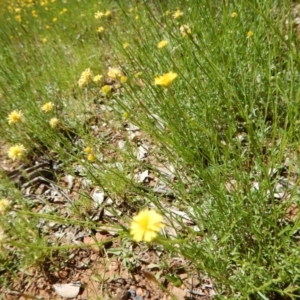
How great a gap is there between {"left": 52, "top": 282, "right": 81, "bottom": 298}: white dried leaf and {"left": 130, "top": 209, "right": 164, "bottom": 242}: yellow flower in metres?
0.91

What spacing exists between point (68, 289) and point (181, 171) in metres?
0.86

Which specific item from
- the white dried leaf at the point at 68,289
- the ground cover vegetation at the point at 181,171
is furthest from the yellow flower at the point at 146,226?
the white dried leaf at the point at 68,289

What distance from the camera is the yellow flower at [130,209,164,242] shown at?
0.88 m

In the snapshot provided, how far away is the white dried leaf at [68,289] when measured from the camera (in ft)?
5.30

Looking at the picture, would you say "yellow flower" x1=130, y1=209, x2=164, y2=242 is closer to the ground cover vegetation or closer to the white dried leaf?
the ground cover vegetation

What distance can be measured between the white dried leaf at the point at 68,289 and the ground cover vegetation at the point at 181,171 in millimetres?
47

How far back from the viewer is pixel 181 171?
5.82 ft

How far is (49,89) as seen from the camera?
3.06 metres

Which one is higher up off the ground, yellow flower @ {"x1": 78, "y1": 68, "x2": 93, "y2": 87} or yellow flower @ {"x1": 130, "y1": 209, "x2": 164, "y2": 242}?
yellow flower @ {"x1": 78, "y1": 68, "x2": 93, "y2": 87}

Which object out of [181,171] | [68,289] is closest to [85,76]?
[181,171]

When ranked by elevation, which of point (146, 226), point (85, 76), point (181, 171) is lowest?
point (181, 171)

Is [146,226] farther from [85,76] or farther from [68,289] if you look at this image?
[85,76]

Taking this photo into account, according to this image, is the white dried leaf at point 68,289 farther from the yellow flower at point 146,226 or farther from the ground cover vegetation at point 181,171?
the yellow flower at point 146,226

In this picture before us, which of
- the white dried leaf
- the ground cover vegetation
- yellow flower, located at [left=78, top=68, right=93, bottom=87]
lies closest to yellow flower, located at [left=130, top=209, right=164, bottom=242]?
the ground cover vegetation
